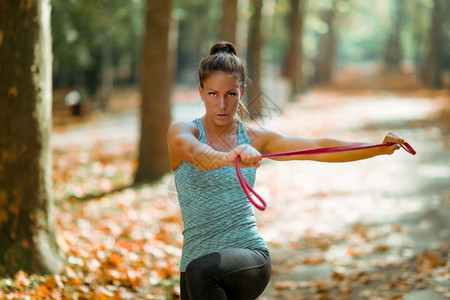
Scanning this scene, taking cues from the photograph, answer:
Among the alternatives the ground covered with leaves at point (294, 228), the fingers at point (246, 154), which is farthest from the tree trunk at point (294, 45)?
the fingers at point (246, 154)

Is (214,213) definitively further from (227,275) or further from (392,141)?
(392,141)

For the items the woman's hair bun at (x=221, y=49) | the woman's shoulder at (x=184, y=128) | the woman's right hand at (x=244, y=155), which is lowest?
the woman's right hand at (x=244, y=155)

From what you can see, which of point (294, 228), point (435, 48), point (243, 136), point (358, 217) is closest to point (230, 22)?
point (358, 217)

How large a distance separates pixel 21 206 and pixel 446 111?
915 inches

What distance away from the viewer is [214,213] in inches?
111

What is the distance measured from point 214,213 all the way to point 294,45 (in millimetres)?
29987

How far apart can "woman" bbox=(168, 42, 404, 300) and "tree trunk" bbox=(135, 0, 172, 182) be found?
328 inches

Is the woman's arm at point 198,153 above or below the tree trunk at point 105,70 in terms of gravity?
below

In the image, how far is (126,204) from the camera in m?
9.70

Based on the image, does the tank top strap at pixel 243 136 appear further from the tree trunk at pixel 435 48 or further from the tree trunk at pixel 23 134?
the tree trunk at pixel 435 48

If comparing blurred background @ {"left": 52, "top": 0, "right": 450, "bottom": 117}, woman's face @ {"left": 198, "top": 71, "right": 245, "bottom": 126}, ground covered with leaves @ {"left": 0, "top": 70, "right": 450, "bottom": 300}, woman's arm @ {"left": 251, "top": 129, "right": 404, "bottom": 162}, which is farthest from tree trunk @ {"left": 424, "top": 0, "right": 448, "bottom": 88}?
woman's face @ {"left": 198, "top": 71, "right": 245, "bottom": 126}

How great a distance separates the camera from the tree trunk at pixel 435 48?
35062 mm

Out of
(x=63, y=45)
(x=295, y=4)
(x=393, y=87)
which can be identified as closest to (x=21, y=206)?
(x=63, y=45)

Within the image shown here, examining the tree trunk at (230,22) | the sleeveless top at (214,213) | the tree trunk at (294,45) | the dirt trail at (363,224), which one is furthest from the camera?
the tree trunk at (294,45)
